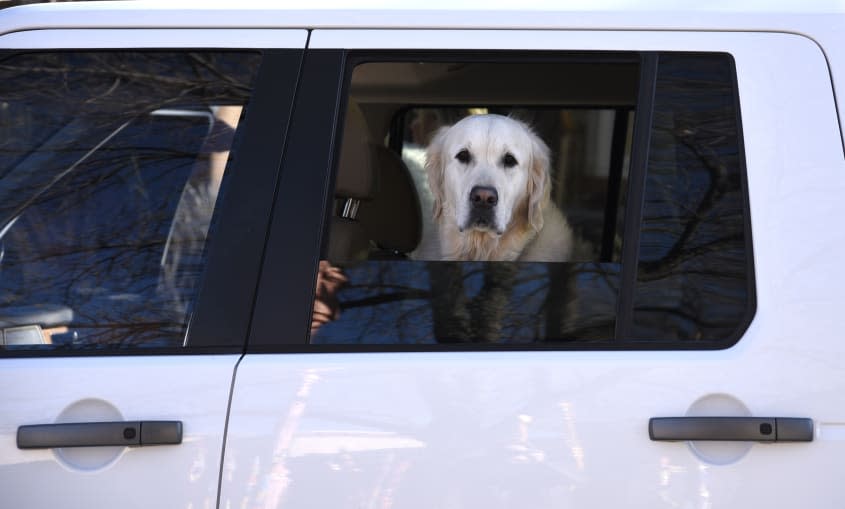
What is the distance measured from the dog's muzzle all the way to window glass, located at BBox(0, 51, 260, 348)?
43.1 inches

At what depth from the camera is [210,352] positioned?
1.82 metres

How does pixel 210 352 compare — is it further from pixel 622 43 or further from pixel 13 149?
pixel 622 43

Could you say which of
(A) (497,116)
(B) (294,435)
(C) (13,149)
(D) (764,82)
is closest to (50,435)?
(B) (294,435)

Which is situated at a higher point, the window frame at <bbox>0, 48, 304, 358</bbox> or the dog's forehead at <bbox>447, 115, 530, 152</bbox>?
the dog's forehead at <bbox>447, 115, 530, 152</bbox>

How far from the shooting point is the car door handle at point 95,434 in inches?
69.1

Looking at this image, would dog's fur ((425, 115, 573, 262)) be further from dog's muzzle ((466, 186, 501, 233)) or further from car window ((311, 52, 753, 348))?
car window ((311, 52, 753, 348))

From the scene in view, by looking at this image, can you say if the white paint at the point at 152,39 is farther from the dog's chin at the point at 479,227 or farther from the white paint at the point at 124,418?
the dog's chin at the point at 479,227

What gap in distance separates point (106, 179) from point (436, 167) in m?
1.39

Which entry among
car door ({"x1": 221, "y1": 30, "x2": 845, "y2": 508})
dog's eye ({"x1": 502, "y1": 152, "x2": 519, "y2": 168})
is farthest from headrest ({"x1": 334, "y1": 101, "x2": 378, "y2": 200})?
dog's eye ({"x1": 502, "y1": 152, "x2": 519, "y2": 168})

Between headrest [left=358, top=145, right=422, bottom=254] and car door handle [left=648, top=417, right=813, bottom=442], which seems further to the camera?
headrest [left=358, top=145, right=422, bottom=254]

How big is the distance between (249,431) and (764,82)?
1230mm

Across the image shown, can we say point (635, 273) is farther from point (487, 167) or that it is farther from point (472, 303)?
point (487, 167)

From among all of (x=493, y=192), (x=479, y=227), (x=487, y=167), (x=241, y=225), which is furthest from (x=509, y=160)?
(x=241, y=225)

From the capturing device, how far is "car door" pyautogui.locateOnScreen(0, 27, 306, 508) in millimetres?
1767
